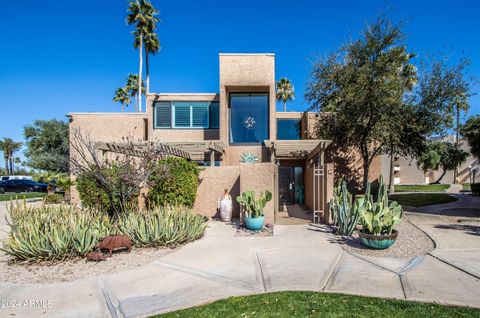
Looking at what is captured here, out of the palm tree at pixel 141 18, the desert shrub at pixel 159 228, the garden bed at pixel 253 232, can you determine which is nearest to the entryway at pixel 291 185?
the garden bed at pixel 253 232

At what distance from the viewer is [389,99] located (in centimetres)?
1273

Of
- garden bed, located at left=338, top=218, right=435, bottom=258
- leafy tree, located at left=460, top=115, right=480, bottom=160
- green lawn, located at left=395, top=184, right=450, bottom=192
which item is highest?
leafy tree, located at left=460, top=115, right=480, bottom=160

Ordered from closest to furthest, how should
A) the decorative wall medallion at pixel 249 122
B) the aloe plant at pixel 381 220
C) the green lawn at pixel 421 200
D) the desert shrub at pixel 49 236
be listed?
1. the desert shrub at pixel 49 236
2. the aloe plant at pixel 381 220
3. the green lawn at pixel 421 200
4. the decorative wall medallion at pixel 249 122

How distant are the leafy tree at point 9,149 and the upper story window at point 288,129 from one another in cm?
6657

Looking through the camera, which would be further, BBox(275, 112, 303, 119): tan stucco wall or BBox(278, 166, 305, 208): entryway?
BBox(275, 112, 303, 119): tan stucco wall

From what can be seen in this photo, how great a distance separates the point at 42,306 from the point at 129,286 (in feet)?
4.23

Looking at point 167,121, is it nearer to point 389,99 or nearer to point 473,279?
point 389,99

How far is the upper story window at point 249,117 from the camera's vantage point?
16.5 metres

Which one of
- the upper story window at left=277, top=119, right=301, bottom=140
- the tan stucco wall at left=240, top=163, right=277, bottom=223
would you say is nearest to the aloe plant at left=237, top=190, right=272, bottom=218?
the tan stucco wall at left=240, top=163, right=277, bottom=223

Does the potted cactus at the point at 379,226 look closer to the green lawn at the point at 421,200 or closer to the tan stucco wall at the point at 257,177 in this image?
the tan stucco wall at the point at 257,177

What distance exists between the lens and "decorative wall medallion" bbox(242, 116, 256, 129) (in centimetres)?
1667

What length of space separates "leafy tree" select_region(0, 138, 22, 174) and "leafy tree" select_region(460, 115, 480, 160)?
7664cm

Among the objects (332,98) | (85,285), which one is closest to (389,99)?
(332,98)

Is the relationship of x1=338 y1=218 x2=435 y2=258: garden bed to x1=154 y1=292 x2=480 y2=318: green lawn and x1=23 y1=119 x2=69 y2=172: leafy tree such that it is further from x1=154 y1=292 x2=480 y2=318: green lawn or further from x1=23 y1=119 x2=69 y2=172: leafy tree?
x1=23 y1=119 x2=69 y2=172: leafy tree
